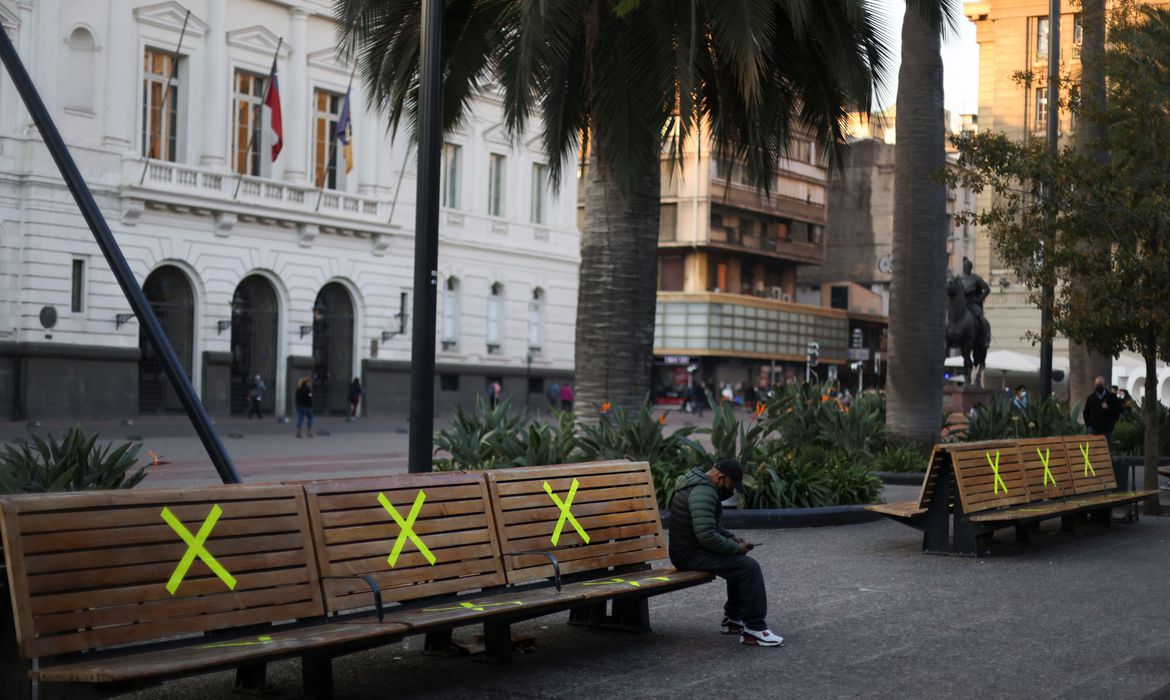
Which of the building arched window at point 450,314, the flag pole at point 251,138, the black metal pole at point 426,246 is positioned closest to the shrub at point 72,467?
the black metal pole at point 426,246

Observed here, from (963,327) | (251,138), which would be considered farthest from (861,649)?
(251,138)

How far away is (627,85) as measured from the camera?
51.2ft

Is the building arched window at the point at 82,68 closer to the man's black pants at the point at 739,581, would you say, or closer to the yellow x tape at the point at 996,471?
the yellow x tape at the point at 996,471

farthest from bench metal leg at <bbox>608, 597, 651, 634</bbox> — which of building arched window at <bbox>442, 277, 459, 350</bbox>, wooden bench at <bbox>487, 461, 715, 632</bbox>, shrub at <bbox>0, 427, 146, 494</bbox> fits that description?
building arched window at <bbox>442, 277, 459, 350</bbox>

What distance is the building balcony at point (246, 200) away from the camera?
42938 mm

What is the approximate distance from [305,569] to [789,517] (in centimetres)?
884

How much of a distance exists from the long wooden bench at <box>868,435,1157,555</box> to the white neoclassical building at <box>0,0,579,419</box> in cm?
2353

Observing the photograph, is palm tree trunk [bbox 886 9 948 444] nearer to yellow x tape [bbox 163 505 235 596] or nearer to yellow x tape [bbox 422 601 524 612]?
yellow x tape [bbox 422 601 524 612]

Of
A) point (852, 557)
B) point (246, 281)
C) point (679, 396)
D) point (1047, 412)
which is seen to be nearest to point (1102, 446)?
point (852, 557)

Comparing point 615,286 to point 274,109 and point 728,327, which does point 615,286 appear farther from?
point 728,327

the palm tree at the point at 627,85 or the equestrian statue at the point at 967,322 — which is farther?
the equestrian statue at the point at 967,322

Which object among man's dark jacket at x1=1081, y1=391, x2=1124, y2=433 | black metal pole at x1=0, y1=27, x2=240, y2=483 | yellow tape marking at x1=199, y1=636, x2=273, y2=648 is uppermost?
black metal pole at x1=0, y1=27, x2=240, y2=483

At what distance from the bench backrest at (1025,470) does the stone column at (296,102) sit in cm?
3586

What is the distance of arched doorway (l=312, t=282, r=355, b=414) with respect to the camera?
50.4 meters
